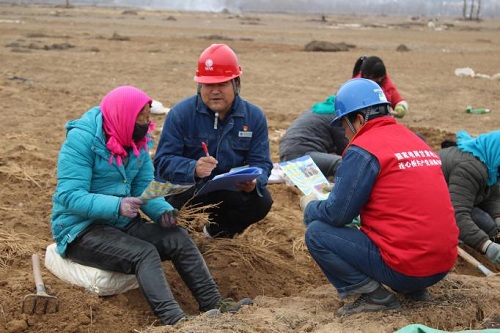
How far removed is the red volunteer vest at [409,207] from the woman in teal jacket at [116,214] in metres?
1.02

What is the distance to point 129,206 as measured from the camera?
12.8ft

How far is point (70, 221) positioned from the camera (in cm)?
402

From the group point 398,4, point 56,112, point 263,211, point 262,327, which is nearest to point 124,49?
point 56,112

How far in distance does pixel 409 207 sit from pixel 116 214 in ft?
5.42

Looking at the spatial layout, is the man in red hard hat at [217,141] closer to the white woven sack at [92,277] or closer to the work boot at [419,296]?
the white woven sack at [92,277]

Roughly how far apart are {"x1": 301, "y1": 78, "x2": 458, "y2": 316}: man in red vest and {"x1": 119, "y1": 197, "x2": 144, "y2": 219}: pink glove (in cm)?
100

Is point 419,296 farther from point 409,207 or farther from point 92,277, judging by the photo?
point 92,277

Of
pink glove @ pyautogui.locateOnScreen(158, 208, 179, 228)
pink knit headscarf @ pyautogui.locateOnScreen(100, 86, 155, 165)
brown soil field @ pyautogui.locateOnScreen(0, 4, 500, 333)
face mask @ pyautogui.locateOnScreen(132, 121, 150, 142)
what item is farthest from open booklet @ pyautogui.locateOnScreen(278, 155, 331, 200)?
pink knit headscarf @ pyautogui.locateOnScreen(100, 86, 155, 165)

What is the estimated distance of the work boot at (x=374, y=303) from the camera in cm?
375

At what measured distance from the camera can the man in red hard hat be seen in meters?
4.49

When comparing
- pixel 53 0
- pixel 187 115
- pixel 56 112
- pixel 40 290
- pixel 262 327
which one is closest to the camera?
pixel 262 327

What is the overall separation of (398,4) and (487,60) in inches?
3516

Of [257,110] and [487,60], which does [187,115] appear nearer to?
[257,110]

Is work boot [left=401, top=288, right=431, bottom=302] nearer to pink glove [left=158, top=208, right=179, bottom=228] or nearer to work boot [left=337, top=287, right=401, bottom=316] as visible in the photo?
work boot [left=337, top=287, right=401, bottom=316]
